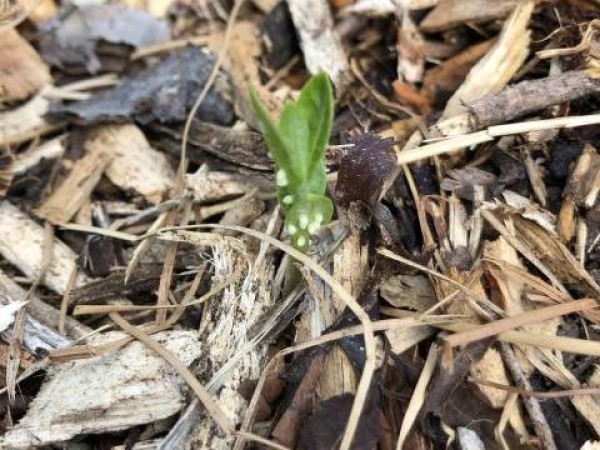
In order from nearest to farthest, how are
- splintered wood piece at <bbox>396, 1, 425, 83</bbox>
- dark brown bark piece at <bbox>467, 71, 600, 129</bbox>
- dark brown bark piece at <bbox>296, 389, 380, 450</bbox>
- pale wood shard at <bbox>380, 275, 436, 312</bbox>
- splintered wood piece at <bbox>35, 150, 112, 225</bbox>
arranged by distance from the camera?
1. dark brown bark piece at <bbox>296, 389, 380, 450</bbox>
2. pale wood shard at <bbox>380, 275, 436, 312</bbox>
3. dark brown bark piece at <bbox>467, 71, 600, 129</bbox>
4. splintered wood piece at <bbox>35, 150, 112, 225</bbox>
5. splintered wood piece at <bbox>396, 1, 425, 83</bbox>

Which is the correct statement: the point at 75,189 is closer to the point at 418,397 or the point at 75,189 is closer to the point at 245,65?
the point at 245,65

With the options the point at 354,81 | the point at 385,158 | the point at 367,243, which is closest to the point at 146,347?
the point at 367,243

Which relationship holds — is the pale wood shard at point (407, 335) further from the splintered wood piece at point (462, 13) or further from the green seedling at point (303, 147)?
the splintered wood piece at point (462, 13)

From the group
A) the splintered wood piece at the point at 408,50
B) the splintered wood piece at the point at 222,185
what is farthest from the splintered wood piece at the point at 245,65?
the splintered wood piece at the point at 408,50

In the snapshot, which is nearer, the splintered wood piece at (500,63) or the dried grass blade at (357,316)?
the dried grass blade at (357,316)

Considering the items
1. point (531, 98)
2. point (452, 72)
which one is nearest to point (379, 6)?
point (452, 72)

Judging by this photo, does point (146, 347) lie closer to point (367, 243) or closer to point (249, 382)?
point (249, 382)

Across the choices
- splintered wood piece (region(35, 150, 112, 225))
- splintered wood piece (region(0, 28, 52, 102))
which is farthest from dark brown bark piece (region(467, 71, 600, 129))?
splintered wood piece (region(0, 28, 52, 102))

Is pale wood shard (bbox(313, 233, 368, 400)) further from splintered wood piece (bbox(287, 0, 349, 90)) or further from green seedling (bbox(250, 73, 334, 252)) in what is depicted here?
splintered wood piece (bbox(287, 0, 349, 90))
